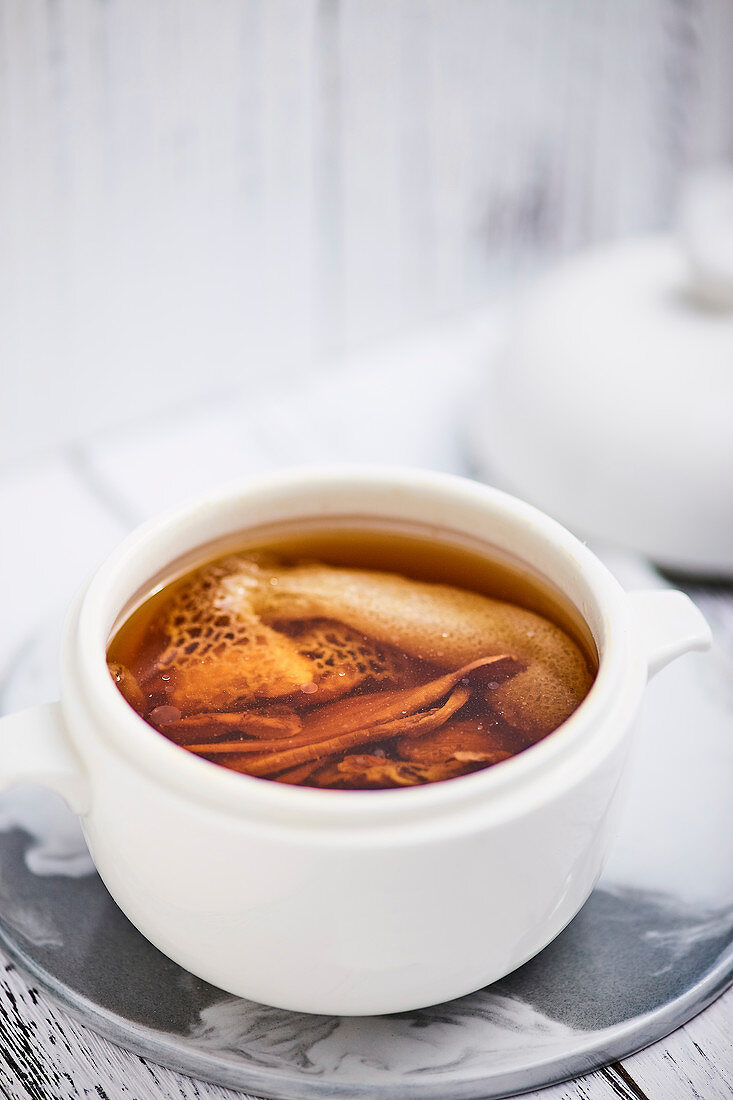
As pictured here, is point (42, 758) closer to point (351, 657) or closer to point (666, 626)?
point (351, 657)

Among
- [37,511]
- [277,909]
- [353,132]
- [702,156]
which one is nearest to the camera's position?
[277,909]

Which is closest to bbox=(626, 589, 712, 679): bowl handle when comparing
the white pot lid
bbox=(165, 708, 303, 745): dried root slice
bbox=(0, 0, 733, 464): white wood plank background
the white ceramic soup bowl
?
the white ceramic soup bowl

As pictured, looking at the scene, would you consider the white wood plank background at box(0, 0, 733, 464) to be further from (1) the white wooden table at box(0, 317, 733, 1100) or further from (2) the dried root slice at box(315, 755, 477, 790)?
(2) the dried root slice at box(315, 755, 477, 790)

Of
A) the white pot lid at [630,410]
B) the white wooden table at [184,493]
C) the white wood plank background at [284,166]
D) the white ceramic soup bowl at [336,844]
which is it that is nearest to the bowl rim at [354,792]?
the white ceramic soup bowl at [336,844]

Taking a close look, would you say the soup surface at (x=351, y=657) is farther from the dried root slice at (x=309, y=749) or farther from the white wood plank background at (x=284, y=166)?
the white wood plank background at (x=284, y=166)

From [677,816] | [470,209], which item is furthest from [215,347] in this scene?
[677,816]

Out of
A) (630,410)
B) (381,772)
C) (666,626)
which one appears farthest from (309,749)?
(630,410)

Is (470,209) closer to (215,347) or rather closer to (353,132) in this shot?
(353,132)
